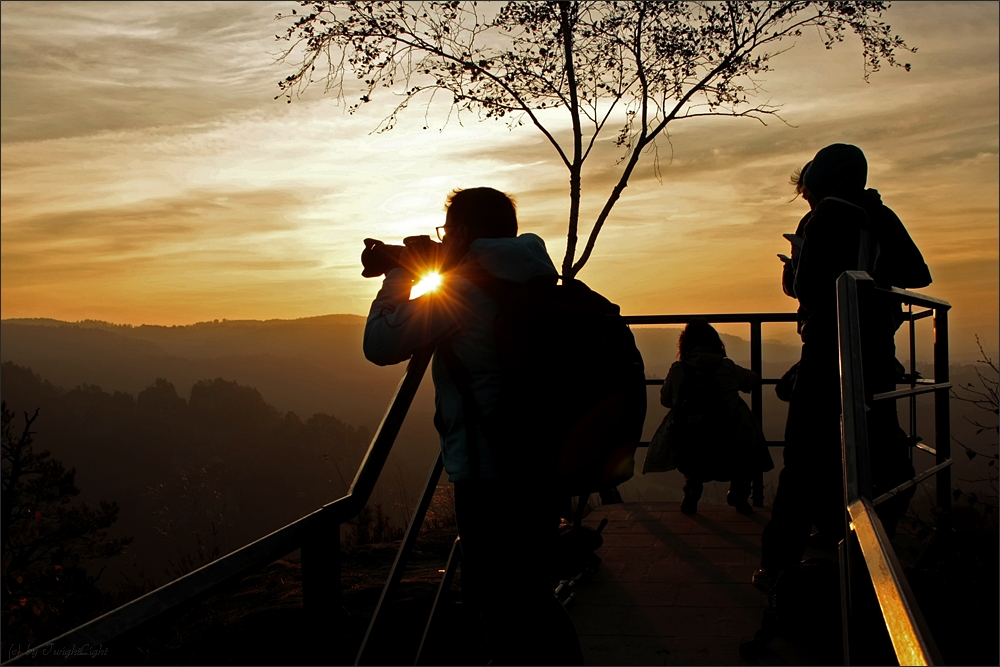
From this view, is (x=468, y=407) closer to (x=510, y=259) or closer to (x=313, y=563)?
(x=510, y=259)

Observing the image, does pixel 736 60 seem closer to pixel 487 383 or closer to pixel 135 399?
pixel 487 383

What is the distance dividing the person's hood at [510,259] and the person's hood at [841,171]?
1862 mm

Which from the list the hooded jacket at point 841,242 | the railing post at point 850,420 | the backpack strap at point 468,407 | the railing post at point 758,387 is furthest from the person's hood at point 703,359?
the backpack strap at point 468,407

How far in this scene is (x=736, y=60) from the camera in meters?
11.0

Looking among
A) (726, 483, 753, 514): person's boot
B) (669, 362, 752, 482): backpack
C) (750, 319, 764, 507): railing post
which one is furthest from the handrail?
(750, 319, 764, 507): railing post

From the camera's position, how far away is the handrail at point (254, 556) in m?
1.43

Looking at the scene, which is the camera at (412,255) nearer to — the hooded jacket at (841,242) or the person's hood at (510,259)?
the person's hood at (510,259)

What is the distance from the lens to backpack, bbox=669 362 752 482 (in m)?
5.53

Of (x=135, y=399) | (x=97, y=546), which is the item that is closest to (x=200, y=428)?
(x=135, y=399)

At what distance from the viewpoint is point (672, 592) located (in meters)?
4.30

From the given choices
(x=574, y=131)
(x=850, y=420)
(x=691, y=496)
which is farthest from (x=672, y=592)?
(x=574, y=131)

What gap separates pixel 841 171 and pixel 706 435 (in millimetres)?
2237

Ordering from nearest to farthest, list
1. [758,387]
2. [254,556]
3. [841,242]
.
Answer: [254,556]
[841,242]
[758,387]

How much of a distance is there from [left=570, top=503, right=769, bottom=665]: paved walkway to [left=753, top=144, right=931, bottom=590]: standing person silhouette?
0.32 metres
